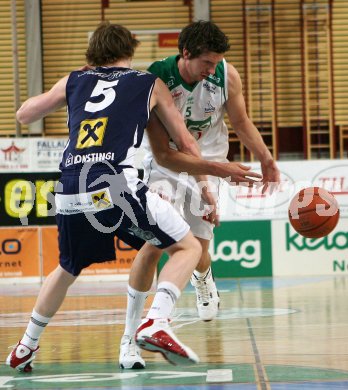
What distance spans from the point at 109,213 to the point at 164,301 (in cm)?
47

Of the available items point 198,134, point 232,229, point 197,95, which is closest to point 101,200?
point 197,95

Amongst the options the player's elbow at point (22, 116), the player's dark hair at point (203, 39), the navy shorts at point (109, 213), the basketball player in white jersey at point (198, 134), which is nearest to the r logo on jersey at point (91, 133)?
the navy shorts at point (109, 213)

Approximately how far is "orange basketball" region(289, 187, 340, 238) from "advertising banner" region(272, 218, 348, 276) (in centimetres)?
630

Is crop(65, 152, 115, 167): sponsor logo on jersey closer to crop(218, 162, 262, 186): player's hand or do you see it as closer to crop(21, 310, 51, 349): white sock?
crop(218, 162, 262, 186): player's hand

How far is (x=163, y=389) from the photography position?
13.3ft

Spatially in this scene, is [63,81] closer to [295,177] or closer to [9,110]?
[295,177]

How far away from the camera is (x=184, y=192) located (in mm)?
6129

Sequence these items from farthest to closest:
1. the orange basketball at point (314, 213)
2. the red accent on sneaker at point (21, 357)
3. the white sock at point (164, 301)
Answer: the orange basketball at point (314, 213) → the red accent on sneaker at point (21, 357) → the white sock at point (164, 301)

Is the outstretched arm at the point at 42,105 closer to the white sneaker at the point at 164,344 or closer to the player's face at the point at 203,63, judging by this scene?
the player's face at the point at 203,63

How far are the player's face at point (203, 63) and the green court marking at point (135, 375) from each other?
4.96ft

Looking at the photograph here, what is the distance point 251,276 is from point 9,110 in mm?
6113

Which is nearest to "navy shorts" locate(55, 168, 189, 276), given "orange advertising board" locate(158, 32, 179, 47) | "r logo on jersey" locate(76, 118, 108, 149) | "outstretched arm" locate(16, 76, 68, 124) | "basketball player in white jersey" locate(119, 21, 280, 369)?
"r logo on jersey" locate(76, 118, 108, 149)

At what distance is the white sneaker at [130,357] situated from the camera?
4.74 metres

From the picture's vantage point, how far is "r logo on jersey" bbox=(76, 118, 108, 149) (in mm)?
4301
